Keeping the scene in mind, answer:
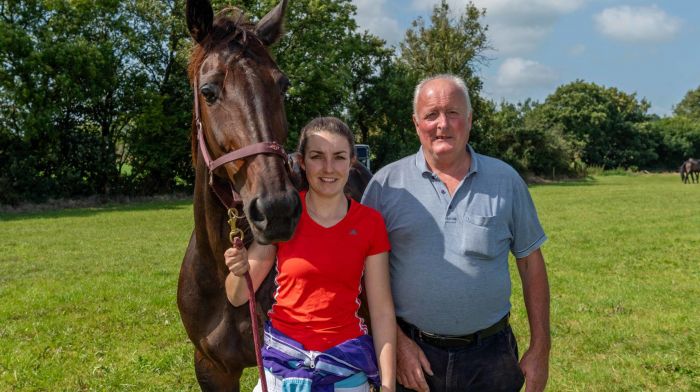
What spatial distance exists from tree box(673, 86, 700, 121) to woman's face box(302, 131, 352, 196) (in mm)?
102172

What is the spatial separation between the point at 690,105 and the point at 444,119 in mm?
106162

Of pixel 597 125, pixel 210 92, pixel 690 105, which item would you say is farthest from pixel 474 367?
pixel 690 105

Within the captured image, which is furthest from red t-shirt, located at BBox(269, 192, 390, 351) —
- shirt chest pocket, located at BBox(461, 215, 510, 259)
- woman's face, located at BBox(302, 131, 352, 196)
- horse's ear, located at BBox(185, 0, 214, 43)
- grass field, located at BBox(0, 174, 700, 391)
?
grass field, located at BBox(0, 174, 700, 391)

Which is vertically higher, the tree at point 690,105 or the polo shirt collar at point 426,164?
the tree at point 690,105

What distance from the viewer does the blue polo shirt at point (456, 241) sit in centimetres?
238

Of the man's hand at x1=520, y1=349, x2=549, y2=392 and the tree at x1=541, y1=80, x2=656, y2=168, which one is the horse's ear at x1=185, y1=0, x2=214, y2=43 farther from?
the tree at x1=541, y1=80, x2=656, y2=168

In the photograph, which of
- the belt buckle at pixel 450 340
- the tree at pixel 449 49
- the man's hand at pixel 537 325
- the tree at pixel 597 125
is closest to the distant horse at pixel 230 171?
the belt buckle at pixel 450 340

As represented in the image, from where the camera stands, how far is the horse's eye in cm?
240

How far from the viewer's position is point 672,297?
708 cm

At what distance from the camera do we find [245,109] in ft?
7.55

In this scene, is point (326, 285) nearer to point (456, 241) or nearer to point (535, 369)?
point (456, 241)

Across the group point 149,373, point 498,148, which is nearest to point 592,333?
point 149,373

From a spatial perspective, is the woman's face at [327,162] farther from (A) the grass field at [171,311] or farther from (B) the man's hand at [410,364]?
(A) the grass field at [171,311]

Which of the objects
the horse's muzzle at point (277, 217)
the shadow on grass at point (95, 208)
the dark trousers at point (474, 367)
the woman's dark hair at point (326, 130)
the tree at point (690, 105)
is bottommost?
the shadow on grass at point (95, 208)
